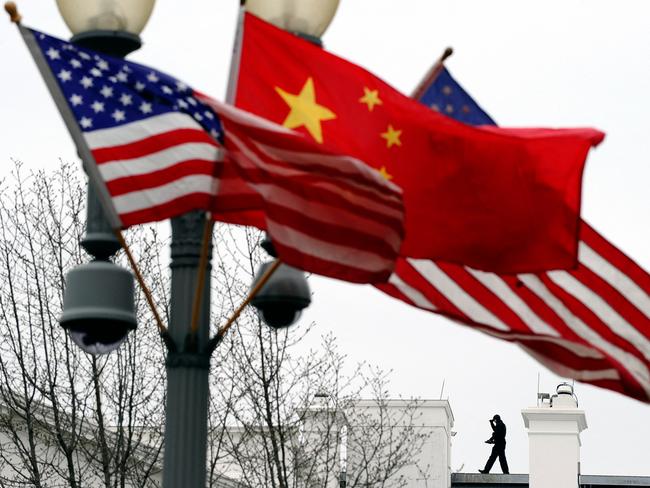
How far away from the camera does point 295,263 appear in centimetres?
1072

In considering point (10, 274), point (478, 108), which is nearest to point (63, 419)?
point (10, 274)

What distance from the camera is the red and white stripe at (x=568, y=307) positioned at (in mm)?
12055

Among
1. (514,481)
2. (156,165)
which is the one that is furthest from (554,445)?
(156,165)

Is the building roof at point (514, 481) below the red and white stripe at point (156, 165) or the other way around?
the other way around

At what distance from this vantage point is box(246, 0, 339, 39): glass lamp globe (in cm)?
1171

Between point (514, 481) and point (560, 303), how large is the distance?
2704cm

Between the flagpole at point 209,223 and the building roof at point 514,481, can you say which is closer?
the flagpole at point 209,223

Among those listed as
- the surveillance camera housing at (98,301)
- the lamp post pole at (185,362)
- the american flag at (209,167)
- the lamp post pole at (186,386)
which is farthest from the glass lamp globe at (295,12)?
the surveillance camera housing at (98,301)

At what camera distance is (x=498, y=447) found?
141 ft

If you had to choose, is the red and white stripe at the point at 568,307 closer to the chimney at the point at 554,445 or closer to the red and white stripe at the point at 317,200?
the red and white stripe at the point at 317,200

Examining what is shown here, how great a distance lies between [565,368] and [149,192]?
2858 millimetres

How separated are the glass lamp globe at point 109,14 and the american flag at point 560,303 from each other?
2.19 metres

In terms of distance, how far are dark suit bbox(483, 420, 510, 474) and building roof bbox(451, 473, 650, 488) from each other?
2.03 metres

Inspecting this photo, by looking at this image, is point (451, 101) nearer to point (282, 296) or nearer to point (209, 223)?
point (282, 296)
